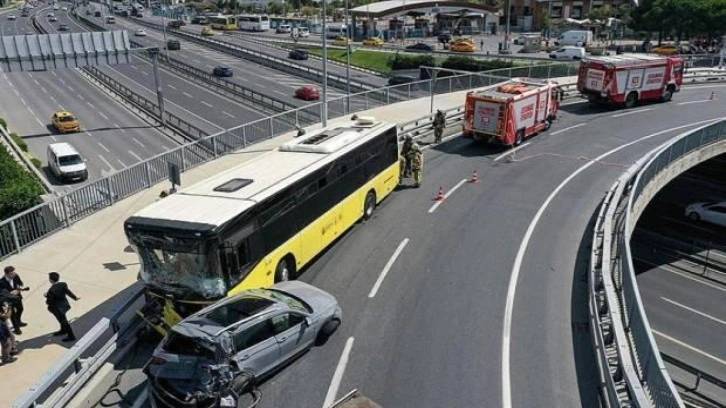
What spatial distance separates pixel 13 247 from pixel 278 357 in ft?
31.8

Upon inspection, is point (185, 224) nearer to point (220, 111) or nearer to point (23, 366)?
point (23, 366)

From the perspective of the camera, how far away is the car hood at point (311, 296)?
1211 centimetres

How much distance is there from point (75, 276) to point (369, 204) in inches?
343

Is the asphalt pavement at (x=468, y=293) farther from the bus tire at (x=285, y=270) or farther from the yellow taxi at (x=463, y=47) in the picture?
Result: the yellow taxi at (x=463, y=47)

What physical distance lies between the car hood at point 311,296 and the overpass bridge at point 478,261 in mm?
855

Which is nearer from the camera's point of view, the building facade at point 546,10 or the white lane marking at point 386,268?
the white lane marking at point 386,268

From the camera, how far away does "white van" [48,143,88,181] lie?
125 feet

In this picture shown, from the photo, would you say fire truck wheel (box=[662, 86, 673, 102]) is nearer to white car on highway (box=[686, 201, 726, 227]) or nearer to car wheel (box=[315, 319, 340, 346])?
white car on highway (box=[686, 201, 726, 227])

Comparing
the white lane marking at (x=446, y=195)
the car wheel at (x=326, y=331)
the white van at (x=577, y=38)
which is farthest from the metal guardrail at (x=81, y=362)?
the white van at (x=577, y=38)

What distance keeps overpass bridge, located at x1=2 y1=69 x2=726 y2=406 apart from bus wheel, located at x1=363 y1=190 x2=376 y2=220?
378 millimetres

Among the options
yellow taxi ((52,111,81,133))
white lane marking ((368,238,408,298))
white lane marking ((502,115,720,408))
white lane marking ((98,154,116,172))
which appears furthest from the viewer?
yellow taxi ((52,111,81,133))

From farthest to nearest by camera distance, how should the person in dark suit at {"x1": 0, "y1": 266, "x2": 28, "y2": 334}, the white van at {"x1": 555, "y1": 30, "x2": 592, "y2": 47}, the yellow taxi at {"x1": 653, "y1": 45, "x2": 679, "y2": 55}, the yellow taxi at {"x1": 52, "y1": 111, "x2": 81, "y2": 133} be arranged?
the white van at {"x1": 555, "y1": 30, "x2": 592, "y2": 47} → the yellow taxi at {"x1": 653, "y1": 45, "x2": 679, "y2": 55} → the yellow taxi at {"x1": 52, "y1": 111, "x2": 81, "y2": 133} → the person in dark suit at {"x1": 0, "y1": 266, "x2": 28, "y2": 334}

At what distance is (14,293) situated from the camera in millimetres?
11961

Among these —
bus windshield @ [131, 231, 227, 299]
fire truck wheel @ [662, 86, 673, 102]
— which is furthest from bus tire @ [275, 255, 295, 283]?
fire truck wheel @ [662, 86, 673, 102]
